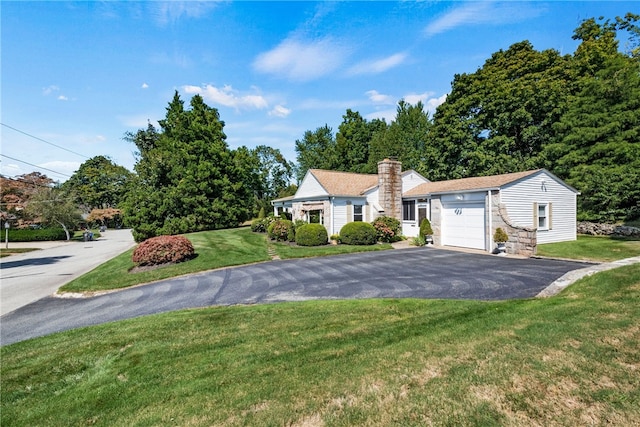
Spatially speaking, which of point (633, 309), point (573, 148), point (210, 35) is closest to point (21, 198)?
point (210, 35)

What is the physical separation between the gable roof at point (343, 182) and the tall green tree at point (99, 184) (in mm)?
51667

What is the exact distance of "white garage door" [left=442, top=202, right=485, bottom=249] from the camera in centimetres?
1642

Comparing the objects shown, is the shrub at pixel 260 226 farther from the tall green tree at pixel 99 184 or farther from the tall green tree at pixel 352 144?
the tall green tree at pixel 99 184

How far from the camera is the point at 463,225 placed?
1738 cm

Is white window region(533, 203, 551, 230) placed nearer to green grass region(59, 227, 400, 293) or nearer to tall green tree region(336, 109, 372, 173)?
green grass region(59, 227, 400, 293)

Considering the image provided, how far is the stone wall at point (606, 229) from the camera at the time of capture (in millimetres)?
17358

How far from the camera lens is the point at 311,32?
12.0 m

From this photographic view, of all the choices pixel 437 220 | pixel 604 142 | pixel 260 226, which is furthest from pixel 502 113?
pixel 260 226

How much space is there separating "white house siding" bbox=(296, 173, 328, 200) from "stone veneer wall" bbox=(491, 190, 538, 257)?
1035cm

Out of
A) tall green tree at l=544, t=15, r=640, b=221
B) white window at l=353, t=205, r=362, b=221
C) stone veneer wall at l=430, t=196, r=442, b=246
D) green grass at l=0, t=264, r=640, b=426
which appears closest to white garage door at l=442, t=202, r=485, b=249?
stone veneer wall at l=430, t=196, r=442, b=246

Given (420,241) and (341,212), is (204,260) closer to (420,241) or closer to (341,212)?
(341,212)

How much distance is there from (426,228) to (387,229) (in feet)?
8.05

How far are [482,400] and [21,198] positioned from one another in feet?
168

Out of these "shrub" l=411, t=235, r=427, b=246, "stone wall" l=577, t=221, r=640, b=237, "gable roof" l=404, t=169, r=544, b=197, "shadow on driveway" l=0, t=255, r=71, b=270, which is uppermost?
"gable roof" l=404, t=169, r=544, b=197
